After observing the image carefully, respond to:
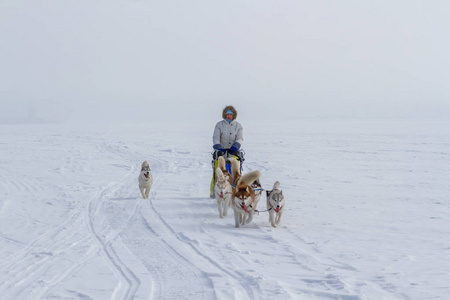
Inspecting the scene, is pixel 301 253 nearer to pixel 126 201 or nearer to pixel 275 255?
pixel 275 255

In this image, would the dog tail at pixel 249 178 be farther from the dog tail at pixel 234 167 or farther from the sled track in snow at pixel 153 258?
the sled track in snow at pixel 153 258

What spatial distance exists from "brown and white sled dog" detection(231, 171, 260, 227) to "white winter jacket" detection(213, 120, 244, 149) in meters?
1.98

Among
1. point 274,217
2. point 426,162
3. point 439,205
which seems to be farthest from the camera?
point 426,162

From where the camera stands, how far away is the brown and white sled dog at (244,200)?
705cm

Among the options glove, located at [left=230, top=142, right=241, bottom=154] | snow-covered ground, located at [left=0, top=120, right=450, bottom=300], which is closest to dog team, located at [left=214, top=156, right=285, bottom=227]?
snow-covered ground, located at [left=0, top=120, right=450, bottom=300]

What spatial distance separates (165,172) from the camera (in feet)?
49.2

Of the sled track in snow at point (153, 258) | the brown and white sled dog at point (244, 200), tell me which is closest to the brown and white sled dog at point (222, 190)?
the brown and white sled dog at point (244, 200)

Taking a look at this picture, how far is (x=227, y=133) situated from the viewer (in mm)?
9398

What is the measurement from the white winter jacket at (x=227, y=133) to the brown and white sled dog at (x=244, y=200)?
6.50 feet

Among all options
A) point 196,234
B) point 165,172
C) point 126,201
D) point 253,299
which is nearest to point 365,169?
point 165,172

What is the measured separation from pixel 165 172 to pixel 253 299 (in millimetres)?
10951

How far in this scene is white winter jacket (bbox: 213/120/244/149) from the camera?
9352 millimetres

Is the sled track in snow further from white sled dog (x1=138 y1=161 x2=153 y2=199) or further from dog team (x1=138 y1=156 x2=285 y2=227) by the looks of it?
dog team (x1=138 y1=156 x2=285 y2=227)

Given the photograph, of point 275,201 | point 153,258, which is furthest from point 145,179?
point 153,258
